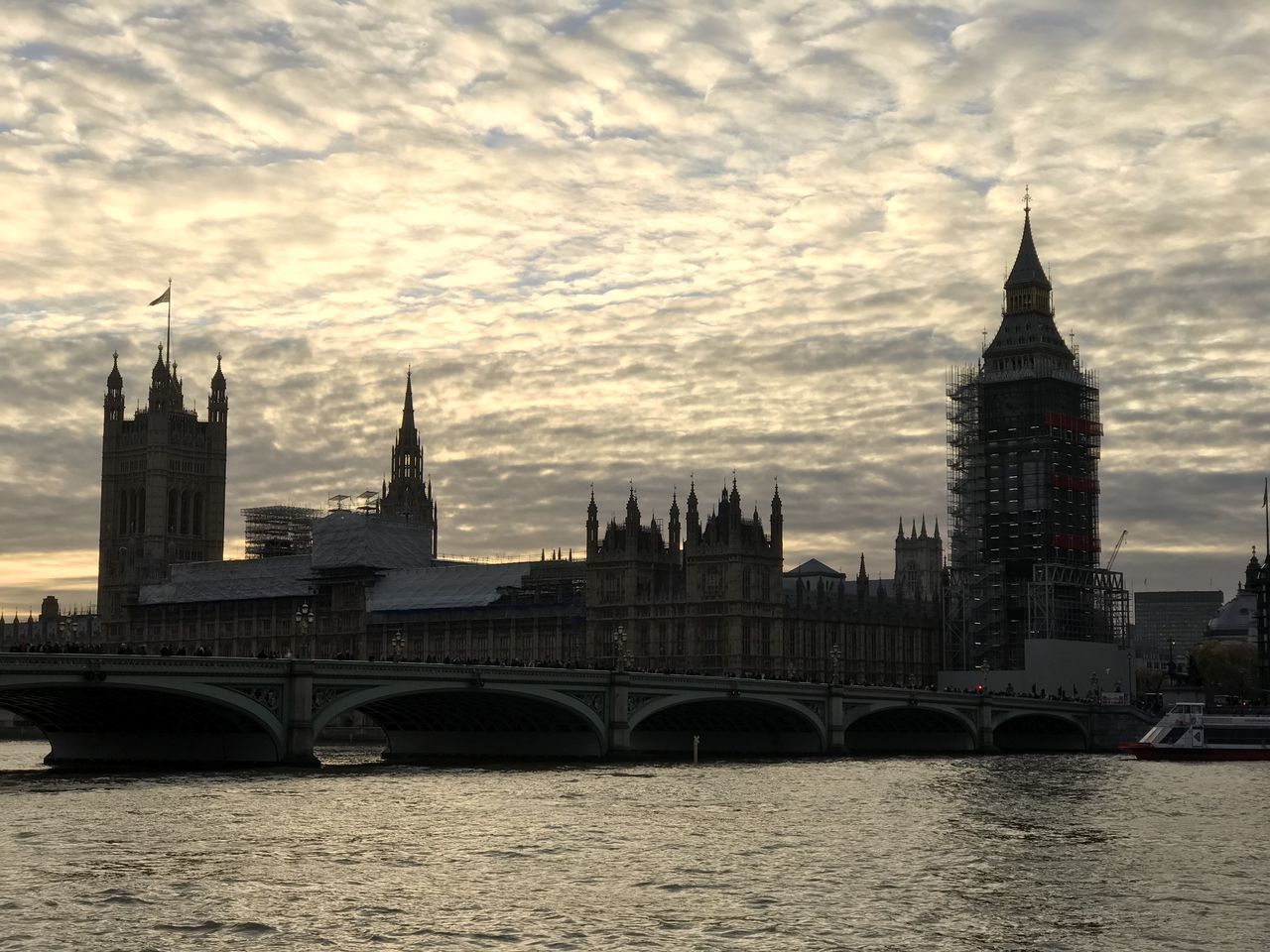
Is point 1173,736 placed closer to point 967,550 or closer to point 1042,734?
point 1042,734

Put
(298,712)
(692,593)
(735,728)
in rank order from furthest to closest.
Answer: (692,593) < (735,728) < (298,712)

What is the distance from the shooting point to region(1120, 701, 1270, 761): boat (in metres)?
131

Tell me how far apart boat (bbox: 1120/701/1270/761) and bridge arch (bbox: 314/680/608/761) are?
46.7 m

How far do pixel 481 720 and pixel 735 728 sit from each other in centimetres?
2349

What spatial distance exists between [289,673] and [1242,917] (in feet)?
175

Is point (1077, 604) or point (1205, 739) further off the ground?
point (1077, 604)

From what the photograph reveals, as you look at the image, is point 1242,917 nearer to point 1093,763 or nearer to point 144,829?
point 144,829

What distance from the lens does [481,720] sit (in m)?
112

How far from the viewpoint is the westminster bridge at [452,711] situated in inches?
3305

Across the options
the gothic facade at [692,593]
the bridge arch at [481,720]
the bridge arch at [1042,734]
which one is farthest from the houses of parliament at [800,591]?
the bridge arch at [481,720]

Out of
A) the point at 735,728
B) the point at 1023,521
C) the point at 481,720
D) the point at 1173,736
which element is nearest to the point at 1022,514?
the point at 1023,521

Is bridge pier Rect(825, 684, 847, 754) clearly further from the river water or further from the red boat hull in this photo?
the river water

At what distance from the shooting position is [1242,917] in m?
45.3

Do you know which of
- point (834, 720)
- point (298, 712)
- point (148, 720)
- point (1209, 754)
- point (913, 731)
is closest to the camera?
point (298, 712)
